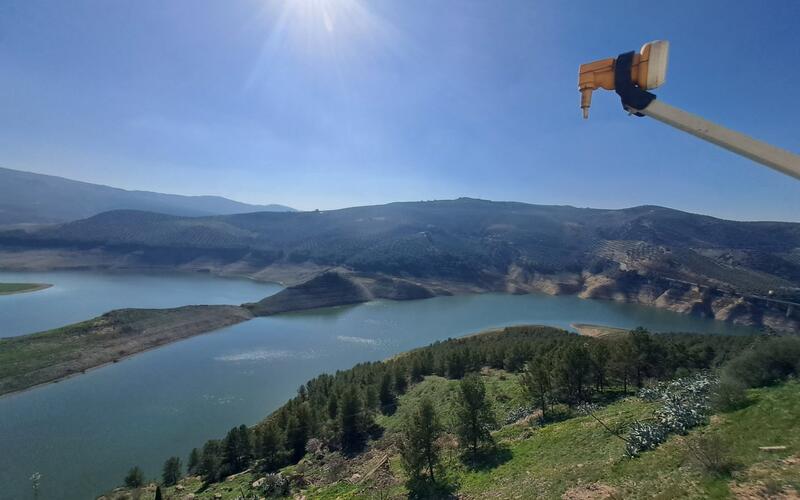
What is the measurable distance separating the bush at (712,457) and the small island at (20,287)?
112454mm

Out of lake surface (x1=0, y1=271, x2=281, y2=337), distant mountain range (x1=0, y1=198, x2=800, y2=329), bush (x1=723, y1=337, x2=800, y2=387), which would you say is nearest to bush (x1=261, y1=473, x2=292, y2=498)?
bush (x1=723, y1=337, x2=800, y2=387)

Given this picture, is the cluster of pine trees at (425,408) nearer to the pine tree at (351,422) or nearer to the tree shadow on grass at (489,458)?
the pine tree at (351,422)

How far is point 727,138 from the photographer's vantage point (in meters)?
3.59

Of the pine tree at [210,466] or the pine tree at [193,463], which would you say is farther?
the pine tree at [193,463]

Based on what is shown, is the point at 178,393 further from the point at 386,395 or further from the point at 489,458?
the point at 489,458

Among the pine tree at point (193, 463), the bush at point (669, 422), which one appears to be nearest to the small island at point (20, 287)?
the pine tree at point (193, 463)

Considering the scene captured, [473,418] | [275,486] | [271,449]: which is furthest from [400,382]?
[473,418]

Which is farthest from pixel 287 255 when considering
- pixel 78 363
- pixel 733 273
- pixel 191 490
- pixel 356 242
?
pixel 733 273

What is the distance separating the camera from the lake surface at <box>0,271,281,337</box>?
62344 millimetres

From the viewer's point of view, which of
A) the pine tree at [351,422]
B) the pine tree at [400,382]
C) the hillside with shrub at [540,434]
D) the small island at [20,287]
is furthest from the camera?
the small island at [20,287]

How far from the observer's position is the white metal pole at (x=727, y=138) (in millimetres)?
3342

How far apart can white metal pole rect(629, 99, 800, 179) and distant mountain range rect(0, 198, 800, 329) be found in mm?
92757

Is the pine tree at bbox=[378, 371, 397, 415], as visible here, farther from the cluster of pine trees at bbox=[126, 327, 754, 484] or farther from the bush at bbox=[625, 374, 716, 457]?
the bush at bbox=[625, 374, 716, 457]

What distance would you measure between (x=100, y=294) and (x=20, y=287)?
17000 mm
